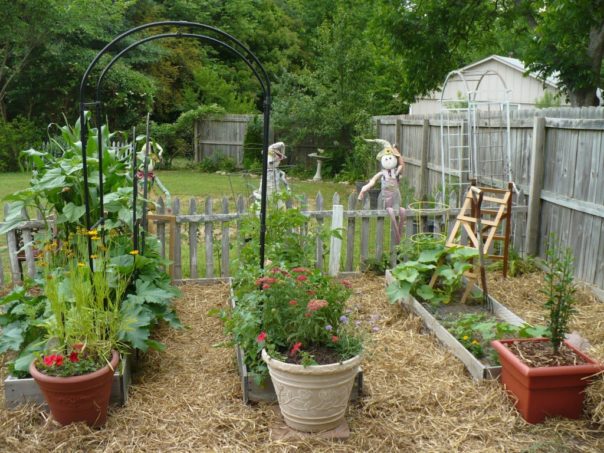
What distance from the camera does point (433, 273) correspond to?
204 inches

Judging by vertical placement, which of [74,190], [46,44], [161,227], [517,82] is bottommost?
[161,227]

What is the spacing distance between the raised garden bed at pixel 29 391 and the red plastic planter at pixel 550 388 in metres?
2.33

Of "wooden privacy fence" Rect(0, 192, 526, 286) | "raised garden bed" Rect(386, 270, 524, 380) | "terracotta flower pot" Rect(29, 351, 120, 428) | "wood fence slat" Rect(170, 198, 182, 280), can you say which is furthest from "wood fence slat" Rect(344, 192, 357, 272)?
"terracotta flower pot" Rect(29, 351, 120, 428)

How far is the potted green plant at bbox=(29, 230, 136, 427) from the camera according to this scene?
3.16 metres

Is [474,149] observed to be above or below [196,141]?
above

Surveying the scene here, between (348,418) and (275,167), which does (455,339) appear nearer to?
(348,418)

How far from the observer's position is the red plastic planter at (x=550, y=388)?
10.7ft

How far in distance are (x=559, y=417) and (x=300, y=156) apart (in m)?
13.3

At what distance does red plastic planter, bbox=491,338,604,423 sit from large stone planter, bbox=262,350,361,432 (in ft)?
3.21

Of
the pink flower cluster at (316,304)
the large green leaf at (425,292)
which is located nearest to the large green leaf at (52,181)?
the pink flower cluster at (316,304)

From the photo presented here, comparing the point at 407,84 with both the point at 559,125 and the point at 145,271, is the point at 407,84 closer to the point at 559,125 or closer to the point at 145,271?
the point at 559,125

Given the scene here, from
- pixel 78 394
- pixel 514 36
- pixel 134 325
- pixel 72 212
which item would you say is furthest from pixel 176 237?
pixel 514 36

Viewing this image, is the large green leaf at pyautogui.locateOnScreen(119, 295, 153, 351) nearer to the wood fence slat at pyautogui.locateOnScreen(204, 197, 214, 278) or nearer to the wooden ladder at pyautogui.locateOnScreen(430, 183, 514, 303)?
the wood fence slat at pyautogui.locateOnScreen(204, 197, 214, 278)

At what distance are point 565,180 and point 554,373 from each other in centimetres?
328
